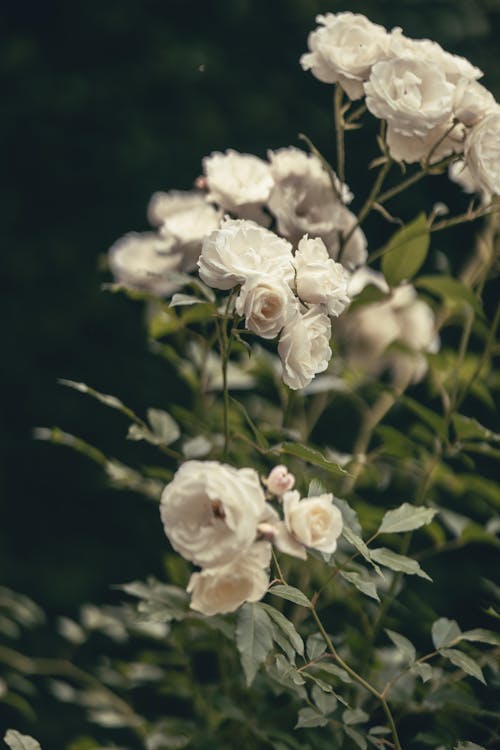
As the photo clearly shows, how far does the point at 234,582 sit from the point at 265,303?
0.23 m

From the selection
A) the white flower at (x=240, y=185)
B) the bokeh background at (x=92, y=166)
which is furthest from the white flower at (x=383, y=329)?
the bokeh background at (x=92, y=166)

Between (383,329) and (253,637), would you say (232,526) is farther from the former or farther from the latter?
(383,329)

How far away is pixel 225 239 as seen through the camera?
0.79 meters

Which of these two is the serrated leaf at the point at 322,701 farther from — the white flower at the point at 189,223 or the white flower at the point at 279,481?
the white flower at the point at 189,223

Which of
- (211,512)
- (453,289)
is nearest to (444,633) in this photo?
(211,512)

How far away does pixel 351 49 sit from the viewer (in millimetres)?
946

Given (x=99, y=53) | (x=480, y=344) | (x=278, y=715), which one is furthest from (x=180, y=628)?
(x=99, y=53)

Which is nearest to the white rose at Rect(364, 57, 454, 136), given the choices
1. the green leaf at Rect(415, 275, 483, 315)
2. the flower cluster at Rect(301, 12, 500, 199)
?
the flower cluster at Rect(301, 12, 500, 199)

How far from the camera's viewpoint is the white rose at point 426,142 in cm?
93

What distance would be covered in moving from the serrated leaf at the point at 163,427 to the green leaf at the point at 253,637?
0.99ft

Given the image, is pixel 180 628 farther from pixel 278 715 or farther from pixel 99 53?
pixel 99 53

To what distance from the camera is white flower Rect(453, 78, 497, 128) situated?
903 mm

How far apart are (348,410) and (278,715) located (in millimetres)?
1203

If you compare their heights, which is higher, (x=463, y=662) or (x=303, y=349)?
(x=303, y=349)
